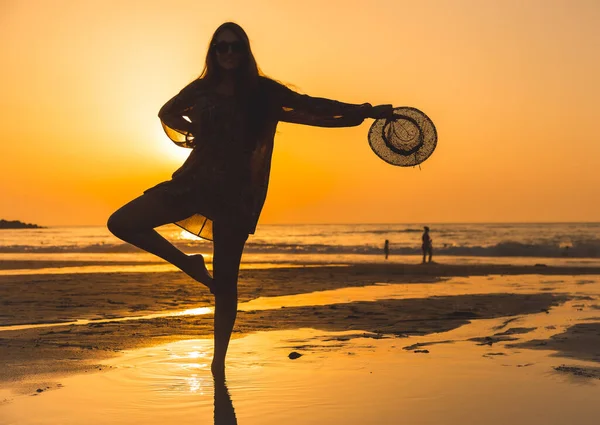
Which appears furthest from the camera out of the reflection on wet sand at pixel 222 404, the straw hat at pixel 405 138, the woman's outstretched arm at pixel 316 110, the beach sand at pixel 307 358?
the straw hat at pixel 405 138

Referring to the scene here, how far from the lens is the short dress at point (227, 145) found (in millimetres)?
5504

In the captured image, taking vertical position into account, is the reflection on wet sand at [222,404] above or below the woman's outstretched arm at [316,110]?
below

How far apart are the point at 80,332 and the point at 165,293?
20.6ft

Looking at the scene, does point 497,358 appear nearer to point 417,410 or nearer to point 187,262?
point 417,410

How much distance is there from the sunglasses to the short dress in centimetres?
27

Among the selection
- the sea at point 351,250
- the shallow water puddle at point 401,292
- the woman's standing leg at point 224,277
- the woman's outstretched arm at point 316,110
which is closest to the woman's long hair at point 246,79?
the woman's outstretched arm at point 316,110

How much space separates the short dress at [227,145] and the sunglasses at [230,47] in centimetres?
27

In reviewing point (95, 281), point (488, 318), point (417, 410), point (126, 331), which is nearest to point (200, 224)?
point (417, 410)

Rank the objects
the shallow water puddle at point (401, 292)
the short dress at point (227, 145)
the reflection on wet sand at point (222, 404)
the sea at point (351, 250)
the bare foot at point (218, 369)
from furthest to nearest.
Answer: the sea at point (351, 250) < the shallow water puddle at point (401, 292) < the bare foot at point (218, 369) < the short dress at point (227, 145) < the reflection on wet sand at point (222, 404)

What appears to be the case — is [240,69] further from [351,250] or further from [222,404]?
[351,250]

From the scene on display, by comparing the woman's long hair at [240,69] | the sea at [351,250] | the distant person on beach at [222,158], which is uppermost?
the woman's long hair at [240,69]

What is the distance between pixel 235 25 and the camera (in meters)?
5.55

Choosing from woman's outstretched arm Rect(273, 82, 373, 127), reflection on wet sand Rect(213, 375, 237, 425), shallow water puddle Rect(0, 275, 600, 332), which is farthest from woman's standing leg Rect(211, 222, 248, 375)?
shallow water puddle Rect(0, 275, 600, 332)

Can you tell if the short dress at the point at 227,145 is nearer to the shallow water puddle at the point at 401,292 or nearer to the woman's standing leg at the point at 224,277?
the woman's standing leg at the point at 224,277
